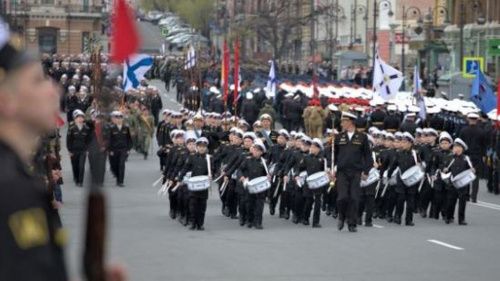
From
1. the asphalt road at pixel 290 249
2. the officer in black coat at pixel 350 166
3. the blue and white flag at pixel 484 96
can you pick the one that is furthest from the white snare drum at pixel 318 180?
the blue and white flag at pixel 484 96

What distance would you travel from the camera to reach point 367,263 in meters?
18.4

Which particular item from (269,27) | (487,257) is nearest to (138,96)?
(487,257)

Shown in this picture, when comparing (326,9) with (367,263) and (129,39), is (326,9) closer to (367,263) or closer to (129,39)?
(367,263)

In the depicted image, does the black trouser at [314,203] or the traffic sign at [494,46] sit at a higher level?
the traffic sign at [494,46]

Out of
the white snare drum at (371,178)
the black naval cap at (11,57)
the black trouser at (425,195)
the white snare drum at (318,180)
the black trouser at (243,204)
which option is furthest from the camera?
the black trouser at (425,195)

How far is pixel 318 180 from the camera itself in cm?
2483

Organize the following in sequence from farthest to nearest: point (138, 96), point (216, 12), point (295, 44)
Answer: point (216, 12) → point (295, 44) → point (138, 96)

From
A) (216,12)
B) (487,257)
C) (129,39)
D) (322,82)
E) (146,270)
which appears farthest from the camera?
(216,12)

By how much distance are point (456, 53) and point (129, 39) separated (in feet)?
234

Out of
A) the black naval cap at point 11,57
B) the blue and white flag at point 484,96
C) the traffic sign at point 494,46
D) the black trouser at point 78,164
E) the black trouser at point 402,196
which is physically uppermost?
the black naval cap at point 11,57

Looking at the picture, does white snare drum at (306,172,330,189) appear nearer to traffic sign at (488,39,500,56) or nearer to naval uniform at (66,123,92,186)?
naval uniform at (66,123,92,186)

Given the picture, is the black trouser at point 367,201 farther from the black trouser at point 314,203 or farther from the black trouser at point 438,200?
the black trouser at point 438,200

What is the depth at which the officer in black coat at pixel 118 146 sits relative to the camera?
3291cm

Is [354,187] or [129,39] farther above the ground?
[129,39]
